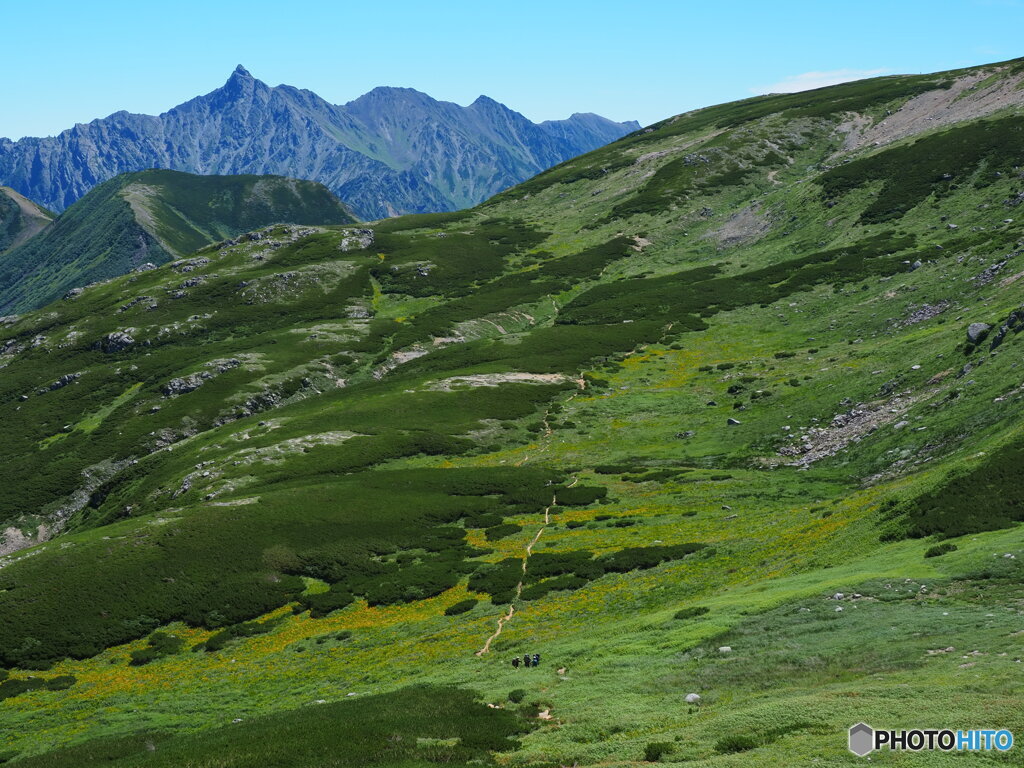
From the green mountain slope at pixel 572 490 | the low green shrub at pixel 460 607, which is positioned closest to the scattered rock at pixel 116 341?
the green mountain slope at pixel 572 490

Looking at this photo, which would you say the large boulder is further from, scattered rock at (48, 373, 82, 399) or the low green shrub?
scattered rock at (48, 373, 82, 399)

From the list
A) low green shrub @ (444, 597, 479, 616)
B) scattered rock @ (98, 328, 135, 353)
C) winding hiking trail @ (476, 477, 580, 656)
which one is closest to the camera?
winding hiking trail @ (476, 477, 580, 656)

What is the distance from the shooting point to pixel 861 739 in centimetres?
1446

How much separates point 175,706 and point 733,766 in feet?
94.8

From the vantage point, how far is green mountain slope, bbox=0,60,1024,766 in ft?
71.1

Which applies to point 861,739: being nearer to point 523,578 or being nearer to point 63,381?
point 523,578

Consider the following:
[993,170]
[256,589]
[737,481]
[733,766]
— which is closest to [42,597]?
[256,589]

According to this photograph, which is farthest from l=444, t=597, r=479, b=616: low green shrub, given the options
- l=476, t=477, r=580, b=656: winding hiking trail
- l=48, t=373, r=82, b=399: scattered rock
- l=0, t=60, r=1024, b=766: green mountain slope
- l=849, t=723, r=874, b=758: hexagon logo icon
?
l=48, t=373, r=82, b=399: scattered rock

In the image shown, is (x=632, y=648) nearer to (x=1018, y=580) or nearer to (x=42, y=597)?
(x=1018, y=580)

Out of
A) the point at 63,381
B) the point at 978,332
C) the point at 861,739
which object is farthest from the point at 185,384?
the point at 861,739

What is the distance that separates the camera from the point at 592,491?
62.2 metres

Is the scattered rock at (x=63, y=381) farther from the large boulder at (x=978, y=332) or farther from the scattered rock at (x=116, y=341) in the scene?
the large boulder at (x=978, y=332)

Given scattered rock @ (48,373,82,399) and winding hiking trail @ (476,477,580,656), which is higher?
scattered rock @ (48,373,82,399)

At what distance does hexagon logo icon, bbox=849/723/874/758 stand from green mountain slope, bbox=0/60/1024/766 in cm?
33
